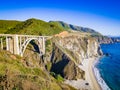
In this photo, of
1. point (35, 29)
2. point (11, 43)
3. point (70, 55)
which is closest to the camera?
point (11, 43)

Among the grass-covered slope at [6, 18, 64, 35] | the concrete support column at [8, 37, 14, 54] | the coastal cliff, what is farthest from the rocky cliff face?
the concrete support column at [8, 37, 14, 54]

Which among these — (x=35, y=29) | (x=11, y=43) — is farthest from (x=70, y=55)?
(x=11, y=43)

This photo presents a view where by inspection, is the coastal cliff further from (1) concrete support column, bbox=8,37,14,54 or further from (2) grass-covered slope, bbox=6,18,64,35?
(1) concrete support column, bbox=8,37,14,54

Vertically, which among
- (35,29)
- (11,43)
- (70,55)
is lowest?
(70,55)

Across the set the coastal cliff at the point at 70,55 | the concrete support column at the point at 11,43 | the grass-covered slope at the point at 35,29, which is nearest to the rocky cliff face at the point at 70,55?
the coastal cliff at the point at 70,55

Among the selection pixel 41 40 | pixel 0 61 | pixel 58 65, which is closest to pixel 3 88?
pixel 0 61

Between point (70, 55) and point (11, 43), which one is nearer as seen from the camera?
point (11, 43)

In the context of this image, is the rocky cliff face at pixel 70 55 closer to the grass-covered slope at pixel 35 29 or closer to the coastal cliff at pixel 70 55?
the coastal cliff at pixel 70 55

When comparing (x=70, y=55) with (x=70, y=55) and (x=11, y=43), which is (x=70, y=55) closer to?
(x=70, y=55)

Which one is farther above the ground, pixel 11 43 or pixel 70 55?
pixel 11 43

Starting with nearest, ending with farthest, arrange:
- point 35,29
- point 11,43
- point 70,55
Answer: point 11,43, point 70,55, point 35,29
